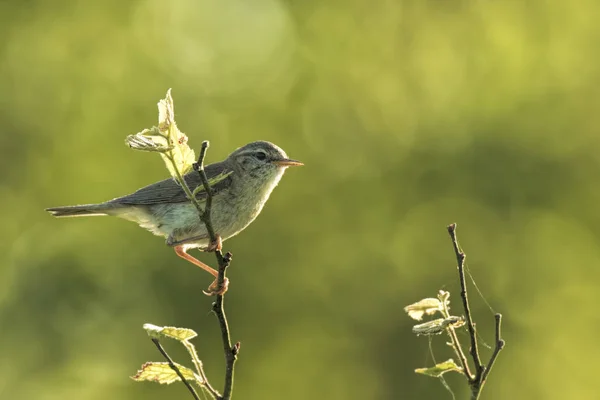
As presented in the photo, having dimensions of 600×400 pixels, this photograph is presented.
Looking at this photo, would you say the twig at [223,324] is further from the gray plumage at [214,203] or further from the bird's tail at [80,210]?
the bird's tail at [80,210]

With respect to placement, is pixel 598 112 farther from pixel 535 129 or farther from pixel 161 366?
pixel 161 366

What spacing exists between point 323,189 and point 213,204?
779 centimetres

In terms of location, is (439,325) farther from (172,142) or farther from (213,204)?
(213,204)

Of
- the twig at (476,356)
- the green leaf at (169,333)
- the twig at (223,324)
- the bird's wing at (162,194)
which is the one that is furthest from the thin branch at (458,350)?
the bird's wing at (162,194)

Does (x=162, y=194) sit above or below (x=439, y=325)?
Answer: above

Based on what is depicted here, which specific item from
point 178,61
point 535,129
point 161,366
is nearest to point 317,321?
point 535,129

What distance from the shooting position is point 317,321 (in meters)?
12.5

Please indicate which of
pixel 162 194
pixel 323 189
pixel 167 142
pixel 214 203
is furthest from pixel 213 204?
pixel 323 189

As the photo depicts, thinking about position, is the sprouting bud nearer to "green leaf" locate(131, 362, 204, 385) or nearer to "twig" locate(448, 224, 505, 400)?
"twig" locate(448, 224, 505, 400)

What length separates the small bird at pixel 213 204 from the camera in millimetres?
5910

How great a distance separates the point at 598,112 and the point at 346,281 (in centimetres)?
536

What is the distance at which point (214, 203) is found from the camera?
231 inches

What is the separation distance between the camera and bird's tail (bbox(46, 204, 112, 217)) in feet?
20.5

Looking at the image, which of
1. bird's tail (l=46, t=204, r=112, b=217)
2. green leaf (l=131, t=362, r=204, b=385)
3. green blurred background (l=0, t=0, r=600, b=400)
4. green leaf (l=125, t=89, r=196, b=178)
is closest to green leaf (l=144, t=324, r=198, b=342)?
green leaf (l=131, t=362, r=204, b=385)
